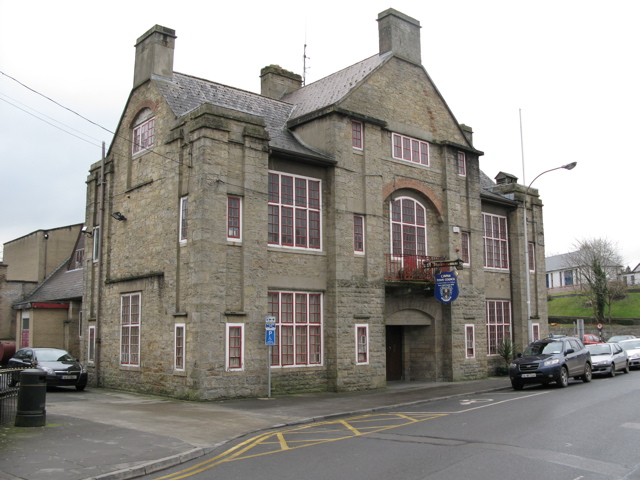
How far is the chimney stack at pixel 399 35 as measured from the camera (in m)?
24.7

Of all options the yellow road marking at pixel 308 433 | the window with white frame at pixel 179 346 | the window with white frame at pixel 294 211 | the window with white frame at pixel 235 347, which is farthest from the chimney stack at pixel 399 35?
the yellow road marking at pixel 308 433

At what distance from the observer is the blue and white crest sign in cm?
2225

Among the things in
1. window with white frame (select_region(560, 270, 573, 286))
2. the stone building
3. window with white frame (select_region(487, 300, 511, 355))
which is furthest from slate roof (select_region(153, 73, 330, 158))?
window with white frame (select_region(560, 270, 573, 286))

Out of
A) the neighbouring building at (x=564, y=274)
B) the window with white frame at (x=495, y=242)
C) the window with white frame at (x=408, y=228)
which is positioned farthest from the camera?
the neighbouring building at (x=564, y=274)

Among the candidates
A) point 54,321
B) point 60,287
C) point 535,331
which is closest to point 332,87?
point 535,331

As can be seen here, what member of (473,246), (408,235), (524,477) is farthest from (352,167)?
(524,477)

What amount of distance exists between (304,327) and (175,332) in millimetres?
4311

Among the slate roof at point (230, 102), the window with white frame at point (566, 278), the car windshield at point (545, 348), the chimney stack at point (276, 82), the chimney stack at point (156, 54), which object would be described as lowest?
the car windshield at point (545, 348)

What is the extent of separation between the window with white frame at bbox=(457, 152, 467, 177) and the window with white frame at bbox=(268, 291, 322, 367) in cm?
943

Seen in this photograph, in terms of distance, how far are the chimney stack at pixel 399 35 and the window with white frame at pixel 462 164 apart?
4306 mm

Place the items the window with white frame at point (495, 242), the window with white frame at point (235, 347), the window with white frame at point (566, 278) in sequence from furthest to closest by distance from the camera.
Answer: the window with white frame at point (566, 278)
the window with white frame at point (495, 242)
the window with white frame at point (235, 347)

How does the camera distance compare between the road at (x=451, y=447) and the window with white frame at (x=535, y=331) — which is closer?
the road at (x=451, y=447)

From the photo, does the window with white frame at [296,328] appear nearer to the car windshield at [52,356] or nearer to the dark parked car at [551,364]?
the dark parked car at [551,364]

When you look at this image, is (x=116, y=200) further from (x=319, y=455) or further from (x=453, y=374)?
(x=319, y=455)
